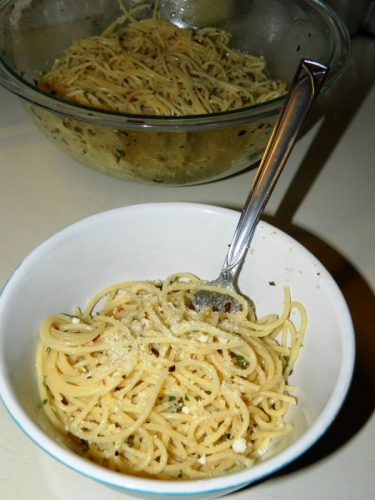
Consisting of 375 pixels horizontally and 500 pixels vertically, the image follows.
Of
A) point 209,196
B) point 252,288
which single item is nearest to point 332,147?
point 209,196

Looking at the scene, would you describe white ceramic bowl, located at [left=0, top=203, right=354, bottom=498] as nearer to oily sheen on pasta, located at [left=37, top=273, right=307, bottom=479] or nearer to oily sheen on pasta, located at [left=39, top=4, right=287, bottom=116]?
oily sheen on pasta, located at [left=37, top=273, right=307, bottom=479]

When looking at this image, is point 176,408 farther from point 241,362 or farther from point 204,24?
point 204,24

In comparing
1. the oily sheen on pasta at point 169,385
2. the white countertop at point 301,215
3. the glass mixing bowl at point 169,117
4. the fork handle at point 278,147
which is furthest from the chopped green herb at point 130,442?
the glass mixing bowl at point 169,117

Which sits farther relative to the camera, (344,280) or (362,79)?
(362,79)

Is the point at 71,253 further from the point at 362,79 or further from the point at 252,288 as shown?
the point at 362,79

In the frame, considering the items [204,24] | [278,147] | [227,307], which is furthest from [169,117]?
[204,24]

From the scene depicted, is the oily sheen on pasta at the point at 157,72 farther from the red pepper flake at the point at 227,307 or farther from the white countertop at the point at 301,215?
the red pepper flake at the point at 227,307
